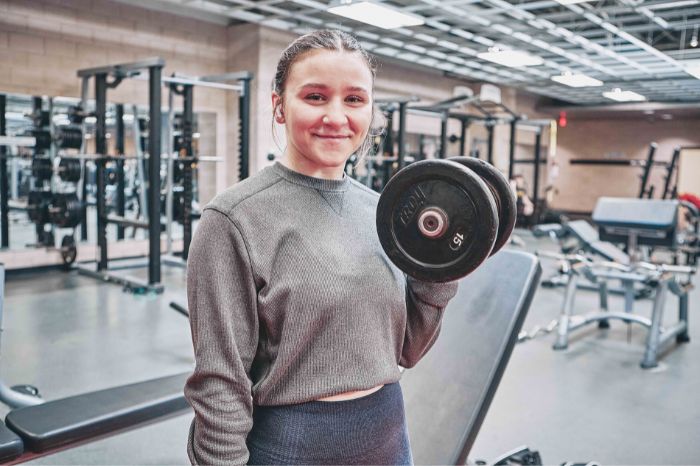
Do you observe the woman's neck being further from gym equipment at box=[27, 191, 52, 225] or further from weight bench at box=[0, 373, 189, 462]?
gym equipment at box=[27, 191, 52, 225]

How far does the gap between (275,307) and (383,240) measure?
7.9 inches

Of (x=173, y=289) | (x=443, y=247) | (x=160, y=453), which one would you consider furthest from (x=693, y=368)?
(x=173, y=289)

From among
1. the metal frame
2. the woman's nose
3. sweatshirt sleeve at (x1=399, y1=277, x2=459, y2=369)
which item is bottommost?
the metal frame

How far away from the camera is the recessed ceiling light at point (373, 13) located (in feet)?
18.3

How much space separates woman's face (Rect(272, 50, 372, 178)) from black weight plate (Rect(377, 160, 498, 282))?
4.4 inches

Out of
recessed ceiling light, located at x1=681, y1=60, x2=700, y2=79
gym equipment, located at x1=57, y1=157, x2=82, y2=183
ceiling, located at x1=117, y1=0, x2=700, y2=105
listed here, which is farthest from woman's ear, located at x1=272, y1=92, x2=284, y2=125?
recessed ceiling light, located at x1=681, y1=60, x2=700, y2=79

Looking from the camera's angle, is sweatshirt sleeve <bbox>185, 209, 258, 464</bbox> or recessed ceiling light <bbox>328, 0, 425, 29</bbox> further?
recessed ceiling light <bbox>328, 0, 425, 29</bbox>

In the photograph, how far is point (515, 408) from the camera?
2941 mm

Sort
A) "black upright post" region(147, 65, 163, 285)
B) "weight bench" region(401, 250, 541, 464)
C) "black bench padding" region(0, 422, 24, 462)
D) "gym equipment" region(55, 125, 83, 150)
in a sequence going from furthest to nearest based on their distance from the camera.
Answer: "gym equipment" region(55, 125, 83, 150) < "black upright post" region(147, 65, 163, 285) < "weight bench" region(401, 250, 541, 464) < "black bench padding" region(0, 422, 24, 462)

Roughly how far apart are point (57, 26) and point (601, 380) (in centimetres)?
562

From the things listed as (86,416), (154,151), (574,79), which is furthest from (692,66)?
(86,416)

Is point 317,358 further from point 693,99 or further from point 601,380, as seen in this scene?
point 693,99

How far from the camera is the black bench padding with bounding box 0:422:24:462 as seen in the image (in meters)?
1.34

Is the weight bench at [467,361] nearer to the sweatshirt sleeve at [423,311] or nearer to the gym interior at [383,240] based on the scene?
the gym interior at [383,240]
